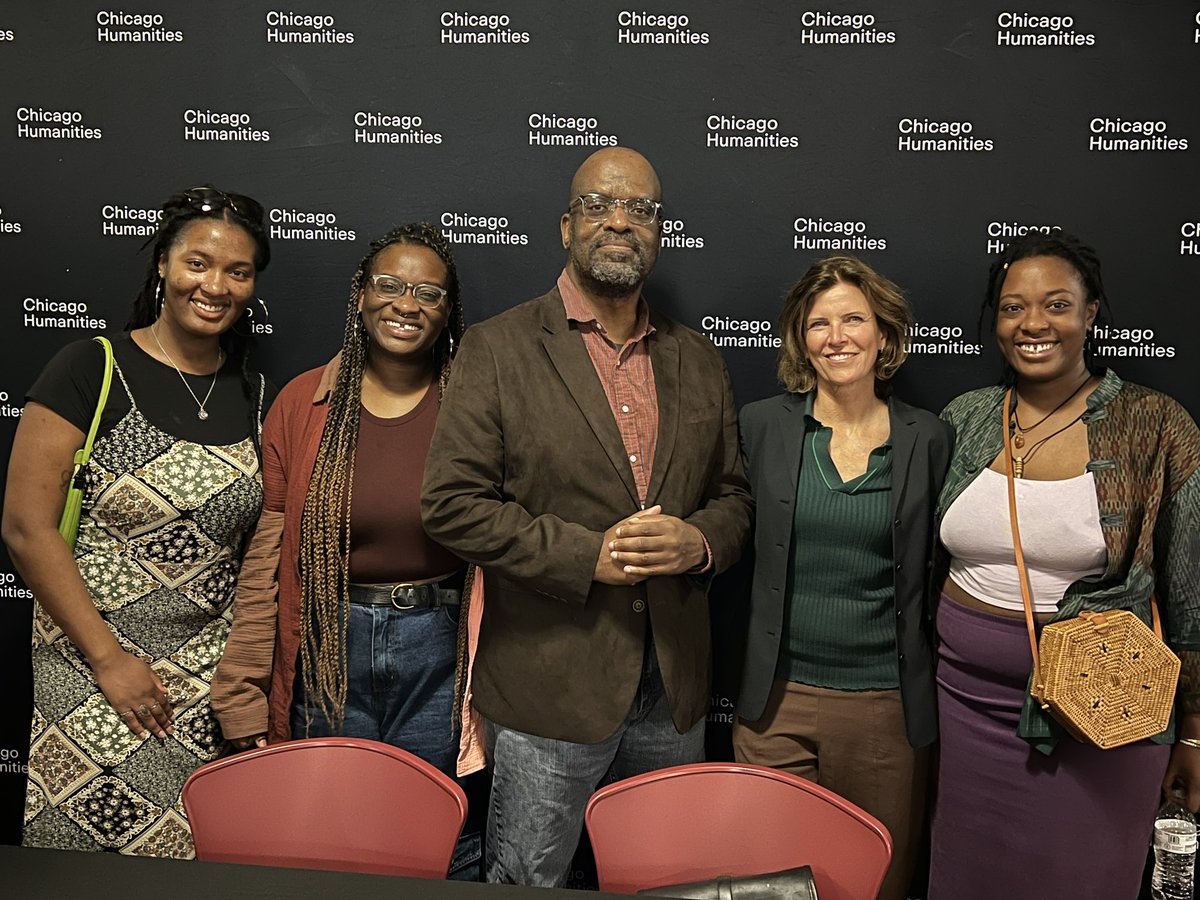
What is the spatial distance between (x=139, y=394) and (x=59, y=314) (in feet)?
3.18

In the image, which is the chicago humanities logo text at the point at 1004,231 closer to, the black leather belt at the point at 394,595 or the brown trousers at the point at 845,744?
the brown trousers at the point at 845,744

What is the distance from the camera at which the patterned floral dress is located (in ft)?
7.48

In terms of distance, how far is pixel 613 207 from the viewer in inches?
88.7

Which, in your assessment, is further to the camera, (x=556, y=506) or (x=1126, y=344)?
(x=1126, y=344)

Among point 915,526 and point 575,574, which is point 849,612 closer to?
point 915,526

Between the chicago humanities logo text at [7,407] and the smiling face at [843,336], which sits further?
the chicago humanities logo text at [7,407]

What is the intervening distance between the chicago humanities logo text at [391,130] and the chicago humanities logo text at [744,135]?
2.69ft

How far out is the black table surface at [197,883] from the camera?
54.8 inches

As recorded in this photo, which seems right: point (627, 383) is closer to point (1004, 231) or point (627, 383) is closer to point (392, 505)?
point (392, 505)

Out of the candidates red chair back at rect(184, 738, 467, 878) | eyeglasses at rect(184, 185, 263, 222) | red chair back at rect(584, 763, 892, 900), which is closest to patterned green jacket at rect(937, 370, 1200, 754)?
red chair back at rect(584, 763, 892, 900)

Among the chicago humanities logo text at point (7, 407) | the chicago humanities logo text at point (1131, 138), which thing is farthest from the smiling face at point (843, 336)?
the chicago humanities logo text at point (7, 407)

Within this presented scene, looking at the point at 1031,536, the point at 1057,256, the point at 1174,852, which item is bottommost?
the point at 1174,852

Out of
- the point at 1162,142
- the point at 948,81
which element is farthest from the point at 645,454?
the point at 1162,142

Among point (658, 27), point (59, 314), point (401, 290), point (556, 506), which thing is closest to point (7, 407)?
point (59, 314)
